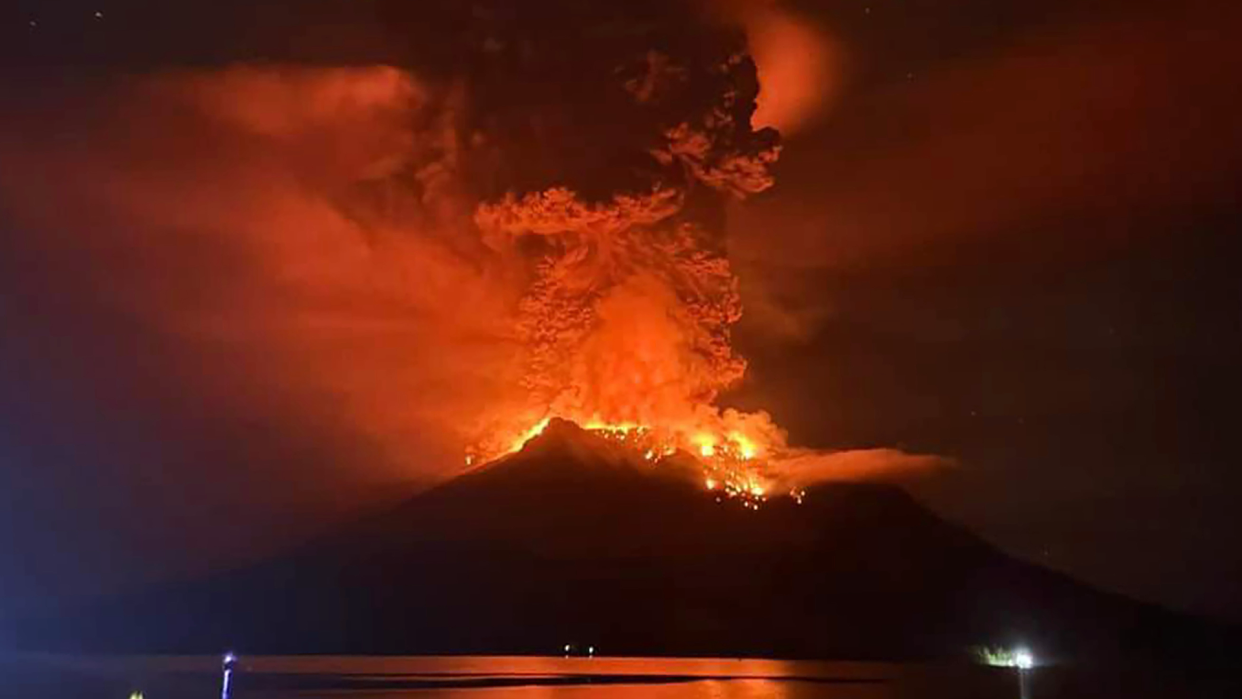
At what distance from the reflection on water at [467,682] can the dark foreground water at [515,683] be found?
0.08 metres

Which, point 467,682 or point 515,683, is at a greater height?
point 467,682

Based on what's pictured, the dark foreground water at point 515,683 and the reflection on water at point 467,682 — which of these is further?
the dark foreground water at point 515,683

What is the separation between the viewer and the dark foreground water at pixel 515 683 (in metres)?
66.8

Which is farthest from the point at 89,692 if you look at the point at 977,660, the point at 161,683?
the point at 977,660

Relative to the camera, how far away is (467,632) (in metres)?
174

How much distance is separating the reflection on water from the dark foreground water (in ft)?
0.27

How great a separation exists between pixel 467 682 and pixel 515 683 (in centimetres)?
370

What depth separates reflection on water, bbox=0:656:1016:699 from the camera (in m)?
66.2

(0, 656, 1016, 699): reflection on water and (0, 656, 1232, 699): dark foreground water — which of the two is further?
(0, 656, 1232, 699): dark foreground water

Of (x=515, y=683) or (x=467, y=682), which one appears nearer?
(x=515, y=683)

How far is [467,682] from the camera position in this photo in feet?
304

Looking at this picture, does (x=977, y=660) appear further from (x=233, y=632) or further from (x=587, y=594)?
(x=233, y=632)

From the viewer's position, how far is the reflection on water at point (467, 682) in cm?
6625

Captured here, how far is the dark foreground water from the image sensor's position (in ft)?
219
